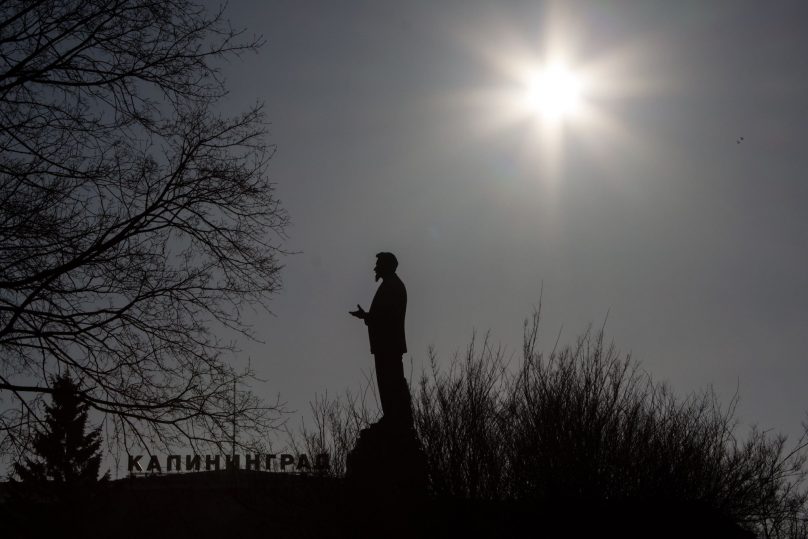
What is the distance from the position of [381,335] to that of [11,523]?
4.70 m

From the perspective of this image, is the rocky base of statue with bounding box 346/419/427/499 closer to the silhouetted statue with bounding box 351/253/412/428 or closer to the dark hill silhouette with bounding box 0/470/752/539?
the dark hill silhouette with bounding box 0/470/752/539

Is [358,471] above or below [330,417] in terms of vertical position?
below

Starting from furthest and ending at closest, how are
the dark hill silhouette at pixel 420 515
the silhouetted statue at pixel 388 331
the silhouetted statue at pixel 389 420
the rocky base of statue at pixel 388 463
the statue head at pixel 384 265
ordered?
the statue head at pixel 384 265 < the silhouetted statue at pixel 388 331 < the silhouetted statue at pixel 389 420 < the rocky base of statue at pixel 388 463 < the dark hill silhouette at pixel 420 515

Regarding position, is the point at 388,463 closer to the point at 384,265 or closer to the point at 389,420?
the point at 389,420

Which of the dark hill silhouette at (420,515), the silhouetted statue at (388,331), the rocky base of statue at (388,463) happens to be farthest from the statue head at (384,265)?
the dark hill silhouette at (420,515)

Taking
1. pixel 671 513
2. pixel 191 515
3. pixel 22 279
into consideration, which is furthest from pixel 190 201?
pixel 191 515

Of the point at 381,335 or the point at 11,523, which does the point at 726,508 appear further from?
the point at 11,523

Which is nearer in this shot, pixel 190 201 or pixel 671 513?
pixel 190 201

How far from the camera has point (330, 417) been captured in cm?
964

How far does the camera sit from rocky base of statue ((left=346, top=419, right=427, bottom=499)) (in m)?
8.86

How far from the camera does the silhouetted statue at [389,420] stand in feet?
29.7

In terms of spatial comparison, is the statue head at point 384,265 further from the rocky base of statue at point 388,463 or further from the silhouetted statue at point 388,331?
the rocky base of statue at point 388,463

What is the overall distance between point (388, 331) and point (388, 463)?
6.87ft

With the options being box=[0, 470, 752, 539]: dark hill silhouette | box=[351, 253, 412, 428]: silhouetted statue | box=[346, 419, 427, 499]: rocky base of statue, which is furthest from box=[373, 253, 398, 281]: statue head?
box=[0, 470, 752, 539]: dark hill silhouette
